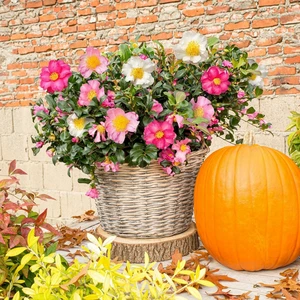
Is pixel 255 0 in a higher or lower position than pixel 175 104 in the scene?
higher

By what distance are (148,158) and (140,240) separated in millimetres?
231

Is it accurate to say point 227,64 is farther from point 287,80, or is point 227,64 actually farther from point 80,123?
point 287,80

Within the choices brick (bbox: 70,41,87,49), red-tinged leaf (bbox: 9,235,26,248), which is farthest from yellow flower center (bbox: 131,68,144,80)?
brick (bbox: 70,41,87,49)

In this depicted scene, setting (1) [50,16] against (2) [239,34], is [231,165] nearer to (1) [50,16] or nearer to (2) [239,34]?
(2) [239,34]

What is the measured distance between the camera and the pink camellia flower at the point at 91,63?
3.67 ft

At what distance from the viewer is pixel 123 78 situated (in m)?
1.13

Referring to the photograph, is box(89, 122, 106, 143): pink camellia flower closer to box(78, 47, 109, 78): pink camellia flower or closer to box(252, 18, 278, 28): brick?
box(78, 47, 109, 78): pink camellia flower

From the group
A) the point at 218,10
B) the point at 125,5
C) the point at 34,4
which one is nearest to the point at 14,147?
the point at 34,4

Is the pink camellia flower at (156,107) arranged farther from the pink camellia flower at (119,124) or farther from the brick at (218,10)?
the brick at (218,10)

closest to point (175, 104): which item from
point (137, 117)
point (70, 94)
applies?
point (137, 117)

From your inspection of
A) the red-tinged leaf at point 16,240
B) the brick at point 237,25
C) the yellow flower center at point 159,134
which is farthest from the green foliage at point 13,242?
the brick at point 237,25

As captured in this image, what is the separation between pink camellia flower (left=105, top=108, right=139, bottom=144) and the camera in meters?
1.07

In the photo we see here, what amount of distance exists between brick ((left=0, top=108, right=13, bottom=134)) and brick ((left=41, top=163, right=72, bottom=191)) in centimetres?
44

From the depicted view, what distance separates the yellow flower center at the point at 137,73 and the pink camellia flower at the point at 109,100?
69mm
